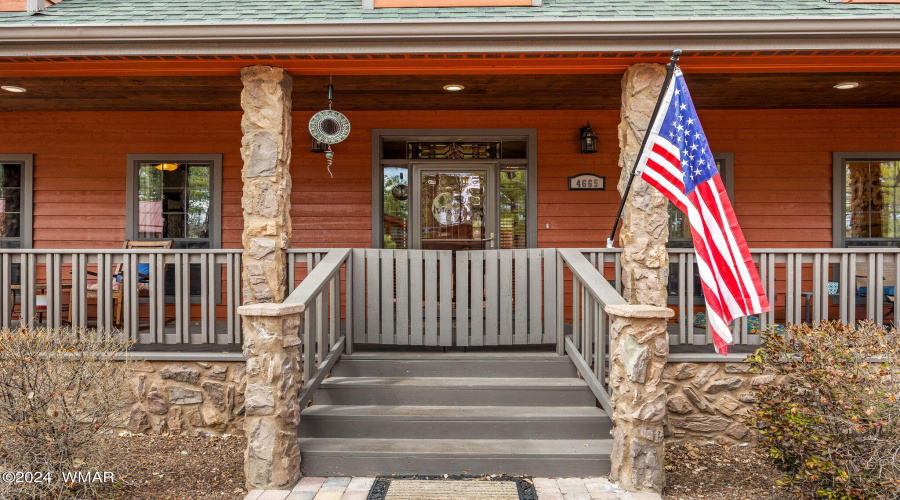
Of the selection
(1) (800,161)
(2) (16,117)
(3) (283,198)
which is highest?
(2) (16,117)

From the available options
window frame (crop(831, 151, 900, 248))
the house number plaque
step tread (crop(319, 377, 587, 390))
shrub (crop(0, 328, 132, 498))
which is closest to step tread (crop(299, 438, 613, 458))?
step tread (crop(319, 377, 587, 390))

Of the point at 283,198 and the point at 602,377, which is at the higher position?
the point at 283,198

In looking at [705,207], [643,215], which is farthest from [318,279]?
[705,207]

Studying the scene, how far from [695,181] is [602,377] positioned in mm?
1332

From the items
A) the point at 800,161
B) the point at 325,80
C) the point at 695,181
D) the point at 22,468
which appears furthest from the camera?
the point at 800,161

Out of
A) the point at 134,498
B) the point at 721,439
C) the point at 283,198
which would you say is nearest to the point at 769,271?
the point at 721,439

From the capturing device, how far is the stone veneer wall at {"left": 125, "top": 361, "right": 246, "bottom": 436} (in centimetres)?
389

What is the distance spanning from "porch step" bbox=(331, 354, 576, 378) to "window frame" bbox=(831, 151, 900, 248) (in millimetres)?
3849

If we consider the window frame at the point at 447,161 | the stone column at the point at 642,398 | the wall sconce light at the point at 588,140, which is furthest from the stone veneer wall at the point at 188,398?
the wall sconce light at the point at 588,140

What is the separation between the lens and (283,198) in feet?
13.1

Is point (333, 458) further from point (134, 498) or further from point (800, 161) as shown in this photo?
point (800, 161)

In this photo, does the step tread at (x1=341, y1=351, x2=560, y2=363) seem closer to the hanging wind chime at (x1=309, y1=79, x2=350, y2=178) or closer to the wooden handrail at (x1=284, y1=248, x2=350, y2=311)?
the wooden handrail at (x1=284, y1=248, x2=350, y2=311)

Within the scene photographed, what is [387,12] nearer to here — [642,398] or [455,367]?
[455,367]

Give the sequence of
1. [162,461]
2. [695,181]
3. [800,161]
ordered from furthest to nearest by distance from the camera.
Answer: [800,161] → [162,461] → [695,181]
